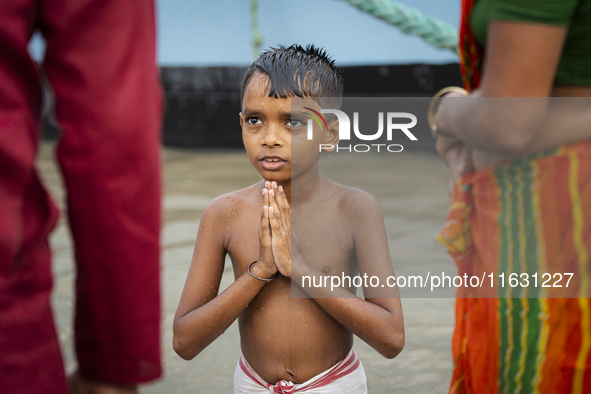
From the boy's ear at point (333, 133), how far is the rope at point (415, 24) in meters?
3.63

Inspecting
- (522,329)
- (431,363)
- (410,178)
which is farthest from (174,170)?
(522,329)

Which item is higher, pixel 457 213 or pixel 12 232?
pixel 12 232

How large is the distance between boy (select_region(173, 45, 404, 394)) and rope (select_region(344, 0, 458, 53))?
11.6 ft

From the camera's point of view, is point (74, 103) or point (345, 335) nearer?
point (74, 103)

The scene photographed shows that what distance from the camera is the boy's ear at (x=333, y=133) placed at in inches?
60.9

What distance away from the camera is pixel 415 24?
4.86 meters

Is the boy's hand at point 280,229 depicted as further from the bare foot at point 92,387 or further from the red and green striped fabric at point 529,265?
the bare foot at point 92,387

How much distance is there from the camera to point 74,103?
82 cm

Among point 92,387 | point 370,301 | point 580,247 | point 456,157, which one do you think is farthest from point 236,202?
point 580,247

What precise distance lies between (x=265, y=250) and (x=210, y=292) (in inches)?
9.2

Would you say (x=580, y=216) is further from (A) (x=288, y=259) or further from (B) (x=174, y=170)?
(B) (x=174, y=170)

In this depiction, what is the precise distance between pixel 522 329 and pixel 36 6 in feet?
3.32

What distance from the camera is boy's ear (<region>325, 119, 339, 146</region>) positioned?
155 cm

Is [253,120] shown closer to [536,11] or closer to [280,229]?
[280,229]
